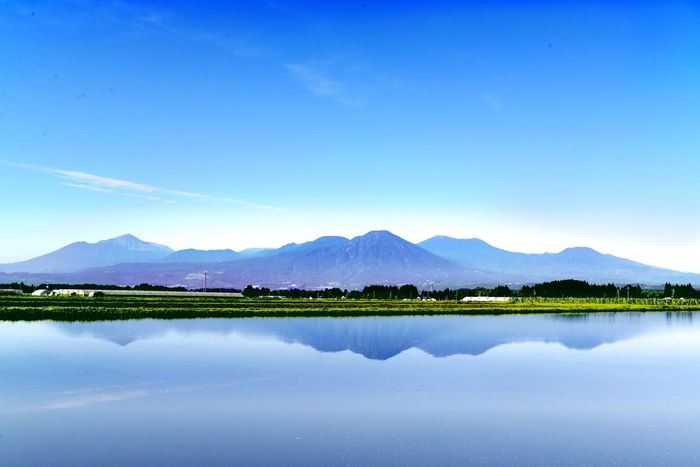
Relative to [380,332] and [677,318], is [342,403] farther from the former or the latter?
[677,318]

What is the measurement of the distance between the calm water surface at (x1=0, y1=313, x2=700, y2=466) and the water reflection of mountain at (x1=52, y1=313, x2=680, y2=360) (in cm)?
62

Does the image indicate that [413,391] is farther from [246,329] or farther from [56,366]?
[246,329]

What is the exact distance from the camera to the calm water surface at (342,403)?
1450cm

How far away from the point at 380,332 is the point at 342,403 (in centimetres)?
2639

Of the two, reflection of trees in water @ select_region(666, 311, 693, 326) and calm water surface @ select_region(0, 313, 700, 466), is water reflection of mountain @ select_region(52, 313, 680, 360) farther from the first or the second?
reflection of trees in water @ select_region(666, 311, 693, 326)

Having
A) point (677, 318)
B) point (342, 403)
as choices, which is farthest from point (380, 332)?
point (677, 318)

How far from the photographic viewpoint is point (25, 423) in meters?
16.5

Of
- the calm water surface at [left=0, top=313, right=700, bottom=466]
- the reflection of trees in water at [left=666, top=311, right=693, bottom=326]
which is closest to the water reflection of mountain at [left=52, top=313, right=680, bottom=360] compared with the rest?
the calm water surface at [left=0, top=313, right=700, bottom=466]

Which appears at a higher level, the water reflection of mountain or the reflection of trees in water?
the water reflection of mountain

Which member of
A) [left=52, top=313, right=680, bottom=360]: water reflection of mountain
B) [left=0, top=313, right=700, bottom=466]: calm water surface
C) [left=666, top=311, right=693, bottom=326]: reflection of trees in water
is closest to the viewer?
[left=0, top=313, right=700, bottom=466]: calm water surface

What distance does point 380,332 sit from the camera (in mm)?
45562

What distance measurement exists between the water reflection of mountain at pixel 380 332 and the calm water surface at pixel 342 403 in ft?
2.04

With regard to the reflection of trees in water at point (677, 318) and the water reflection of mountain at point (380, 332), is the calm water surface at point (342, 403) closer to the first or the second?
the water reflection of mountain at point (380, 332)

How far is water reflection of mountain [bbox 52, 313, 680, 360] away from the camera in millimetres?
36094
